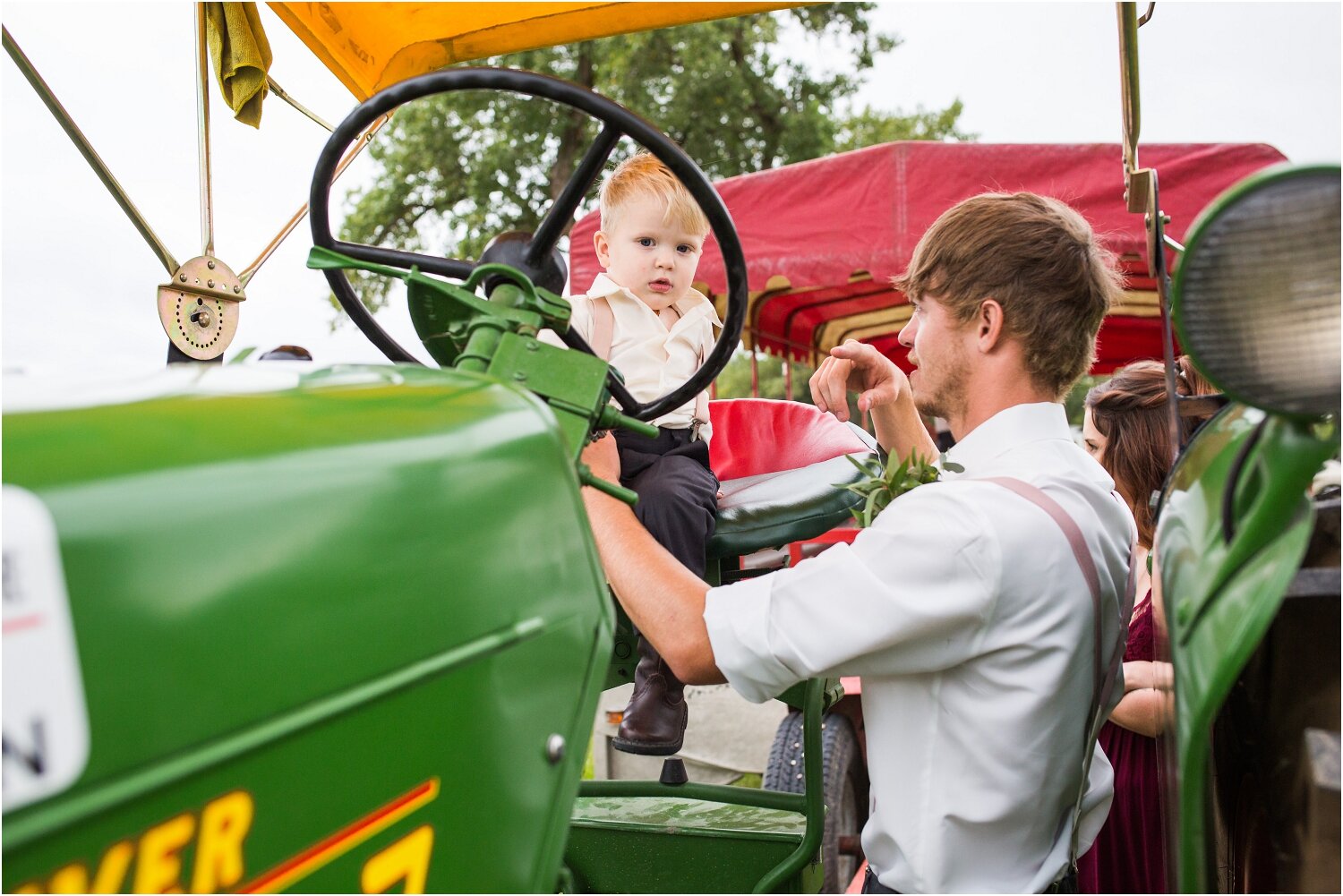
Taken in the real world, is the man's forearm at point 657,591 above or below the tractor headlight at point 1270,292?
below

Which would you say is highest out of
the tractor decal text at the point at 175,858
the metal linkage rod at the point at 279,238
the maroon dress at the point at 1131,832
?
the metal linkage rod at the point at 279,238

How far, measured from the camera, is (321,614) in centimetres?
65

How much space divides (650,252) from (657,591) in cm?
103

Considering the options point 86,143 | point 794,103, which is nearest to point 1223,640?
point 86,143

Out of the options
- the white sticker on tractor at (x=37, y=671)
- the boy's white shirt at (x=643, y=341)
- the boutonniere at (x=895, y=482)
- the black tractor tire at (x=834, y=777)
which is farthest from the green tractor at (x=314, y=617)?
the black tractor tire at (x=834, y=777)

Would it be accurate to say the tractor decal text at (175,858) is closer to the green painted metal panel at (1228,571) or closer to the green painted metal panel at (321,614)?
the green painted metal panel at (321,614)

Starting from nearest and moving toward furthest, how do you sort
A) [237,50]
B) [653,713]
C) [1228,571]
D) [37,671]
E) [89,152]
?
[37,671]
[1228,571]
[89,152]
[237,50]
[653,713]

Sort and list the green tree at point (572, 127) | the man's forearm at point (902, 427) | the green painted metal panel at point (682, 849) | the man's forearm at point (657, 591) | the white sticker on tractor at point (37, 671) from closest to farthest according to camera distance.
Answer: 1. the white sticker on tractor at point (37, 671)
2. the man's forearm at point (657, 591)
3. the man's forearm at point (902, 427)
4. the green painted metal panel at point (682, 849)
5. the green tree at point (572, 127)

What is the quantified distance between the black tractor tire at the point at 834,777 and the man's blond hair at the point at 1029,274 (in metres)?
1.38

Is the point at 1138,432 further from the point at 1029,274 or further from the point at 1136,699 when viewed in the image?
the point at 1029,274

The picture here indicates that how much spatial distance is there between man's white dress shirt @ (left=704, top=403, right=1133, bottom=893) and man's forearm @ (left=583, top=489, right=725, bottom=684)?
3 centimetres

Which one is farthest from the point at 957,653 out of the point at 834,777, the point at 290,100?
the point at 834,777

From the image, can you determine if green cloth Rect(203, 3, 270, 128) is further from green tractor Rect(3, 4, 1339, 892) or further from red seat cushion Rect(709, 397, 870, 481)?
red seat cushion Rect(709, 397, 870, 481)

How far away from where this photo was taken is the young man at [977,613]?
115 centimetres
